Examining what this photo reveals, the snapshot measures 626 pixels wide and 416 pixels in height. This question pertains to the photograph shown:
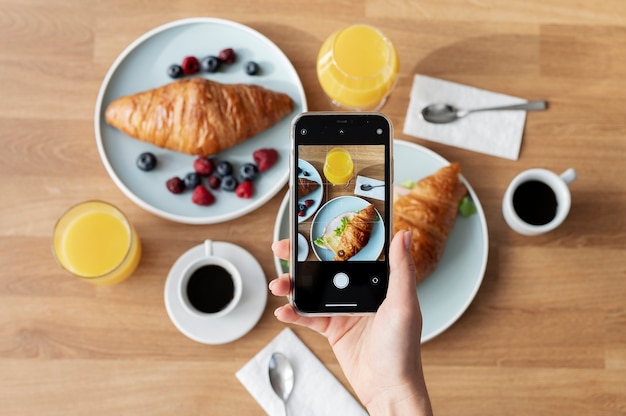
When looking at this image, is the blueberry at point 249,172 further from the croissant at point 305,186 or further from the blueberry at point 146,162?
the croissant at point 305,186

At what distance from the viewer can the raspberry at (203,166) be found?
1276 millimetres

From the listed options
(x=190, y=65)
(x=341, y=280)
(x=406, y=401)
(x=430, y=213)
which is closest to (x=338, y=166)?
(x=341, y=280)

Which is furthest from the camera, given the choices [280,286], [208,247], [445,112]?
[445,112]

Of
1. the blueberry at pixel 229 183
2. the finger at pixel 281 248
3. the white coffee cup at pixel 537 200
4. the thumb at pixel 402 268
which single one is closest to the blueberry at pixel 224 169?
the blueberry at pixel 229 183

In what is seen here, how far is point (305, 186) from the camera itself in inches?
39.3

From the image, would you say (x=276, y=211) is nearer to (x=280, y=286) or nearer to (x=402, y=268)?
(x=280, y=286)

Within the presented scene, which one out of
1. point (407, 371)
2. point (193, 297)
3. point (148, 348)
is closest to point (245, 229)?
point (193, 297)

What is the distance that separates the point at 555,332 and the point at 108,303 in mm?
937

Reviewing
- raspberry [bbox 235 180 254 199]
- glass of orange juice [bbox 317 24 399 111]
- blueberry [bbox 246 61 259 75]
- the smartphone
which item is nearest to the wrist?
the smartphone

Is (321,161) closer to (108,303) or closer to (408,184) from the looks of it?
(408,184)

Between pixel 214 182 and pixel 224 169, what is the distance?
3cm

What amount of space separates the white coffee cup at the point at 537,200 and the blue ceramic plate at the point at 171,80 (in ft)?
1.56

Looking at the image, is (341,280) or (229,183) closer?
(341,280)

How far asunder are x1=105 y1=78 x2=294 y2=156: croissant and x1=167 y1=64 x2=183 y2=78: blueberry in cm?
4
